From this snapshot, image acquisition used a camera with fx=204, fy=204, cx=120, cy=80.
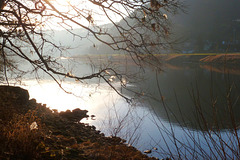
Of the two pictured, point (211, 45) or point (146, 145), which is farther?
point (211, 45)

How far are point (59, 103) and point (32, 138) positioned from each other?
1223cm

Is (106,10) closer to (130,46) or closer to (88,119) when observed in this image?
(130,46)

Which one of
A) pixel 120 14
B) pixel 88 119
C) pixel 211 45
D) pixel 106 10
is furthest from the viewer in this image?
pixel 211 45

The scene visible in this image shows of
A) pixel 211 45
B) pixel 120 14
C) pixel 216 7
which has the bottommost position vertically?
pixel 120 14

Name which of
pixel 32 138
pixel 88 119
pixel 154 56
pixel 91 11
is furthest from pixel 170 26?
pixel 88 119

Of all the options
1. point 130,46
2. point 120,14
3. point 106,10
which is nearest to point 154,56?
point 130,46

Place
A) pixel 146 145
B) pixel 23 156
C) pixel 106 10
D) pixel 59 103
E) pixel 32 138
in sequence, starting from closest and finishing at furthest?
pixel 23 156 → pixel 32 138 → pixel 106 10 → pixel 146 145 → pixel 59 103

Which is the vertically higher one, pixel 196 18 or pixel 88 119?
pixel 196 18

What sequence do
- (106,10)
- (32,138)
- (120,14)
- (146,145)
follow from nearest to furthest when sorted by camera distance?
(32,138) < (120,14) < (106,10) < (146,145)

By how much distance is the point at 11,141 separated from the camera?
10.4ft

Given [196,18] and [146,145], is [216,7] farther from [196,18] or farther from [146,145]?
[146,145]

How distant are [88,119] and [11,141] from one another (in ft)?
29.0

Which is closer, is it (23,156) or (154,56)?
(23,156)

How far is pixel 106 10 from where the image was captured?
392 centimetres
